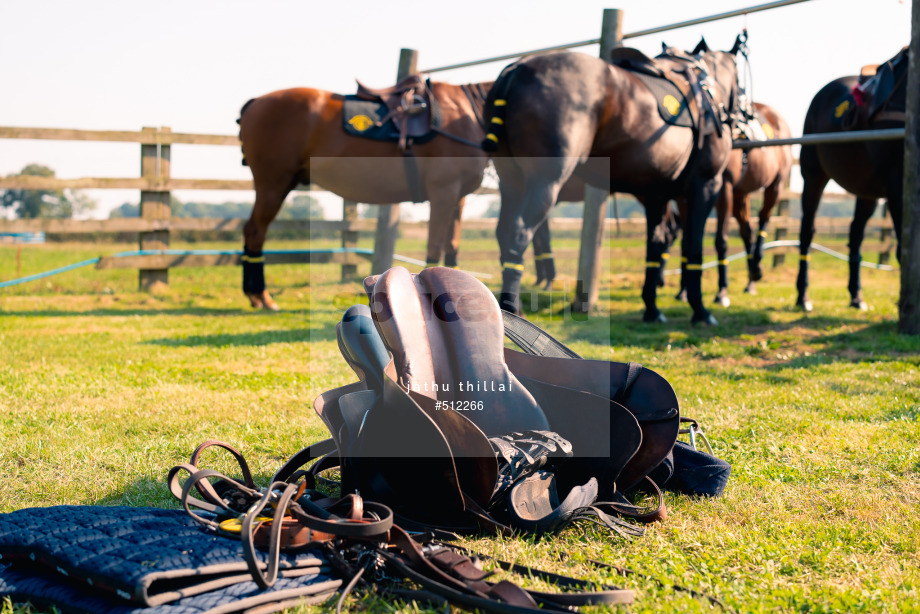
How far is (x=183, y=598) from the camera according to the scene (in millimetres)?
1535

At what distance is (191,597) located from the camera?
1.55 metres

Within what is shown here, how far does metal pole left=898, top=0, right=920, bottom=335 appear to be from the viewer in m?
5.43

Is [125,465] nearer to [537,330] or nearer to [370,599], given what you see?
[370,599]

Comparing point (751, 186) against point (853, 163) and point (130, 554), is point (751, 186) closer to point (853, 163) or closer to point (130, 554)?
point (853, 163)

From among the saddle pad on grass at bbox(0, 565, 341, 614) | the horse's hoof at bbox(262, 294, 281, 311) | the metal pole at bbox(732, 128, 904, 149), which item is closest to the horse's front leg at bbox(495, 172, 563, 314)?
the metal pole at bbox(732, 128, 904, 149)

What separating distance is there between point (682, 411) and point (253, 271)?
5.12 m

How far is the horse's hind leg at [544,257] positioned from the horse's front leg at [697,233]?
7.01ft

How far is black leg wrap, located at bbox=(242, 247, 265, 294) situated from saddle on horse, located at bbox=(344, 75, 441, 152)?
1672 millimetres

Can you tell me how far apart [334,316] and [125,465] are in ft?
9.73

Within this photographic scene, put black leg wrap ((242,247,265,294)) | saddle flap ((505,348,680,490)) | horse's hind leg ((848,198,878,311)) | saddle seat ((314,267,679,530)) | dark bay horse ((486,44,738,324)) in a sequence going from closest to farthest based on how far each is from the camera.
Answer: saddle seat ((314,267,679,530)), saddle flap ((505,348,680,490)), dark bay horse ((486,44,738,324)), horse's hind leg ((848,198,878,311)), black leg wrap ((242,247,265,294))

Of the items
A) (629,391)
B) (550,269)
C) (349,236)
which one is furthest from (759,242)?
(629,391)

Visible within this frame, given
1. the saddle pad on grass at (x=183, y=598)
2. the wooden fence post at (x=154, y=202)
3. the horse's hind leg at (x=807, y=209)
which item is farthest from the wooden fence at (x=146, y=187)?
the saddle pad on grass at (x=183, y=598)

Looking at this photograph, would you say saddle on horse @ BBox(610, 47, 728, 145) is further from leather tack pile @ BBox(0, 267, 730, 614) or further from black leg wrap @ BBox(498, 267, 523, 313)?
leather tack pile @ BBox(0, 267, 730, 614)

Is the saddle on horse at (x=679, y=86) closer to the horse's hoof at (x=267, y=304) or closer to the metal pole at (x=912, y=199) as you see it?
the metal pole at (x=912, y=199)
